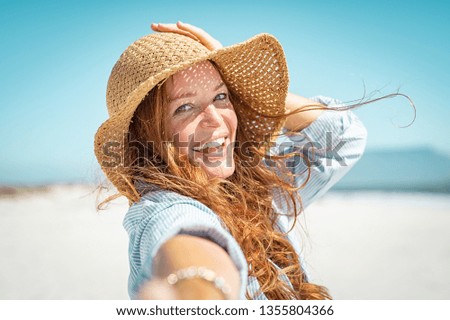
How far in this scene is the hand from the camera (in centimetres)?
165

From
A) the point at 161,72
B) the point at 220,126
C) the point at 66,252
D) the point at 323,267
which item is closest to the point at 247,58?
the point at 220,126

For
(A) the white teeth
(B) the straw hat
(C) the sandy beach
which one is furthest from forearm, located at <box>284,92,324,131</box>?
(C) the sandy beach

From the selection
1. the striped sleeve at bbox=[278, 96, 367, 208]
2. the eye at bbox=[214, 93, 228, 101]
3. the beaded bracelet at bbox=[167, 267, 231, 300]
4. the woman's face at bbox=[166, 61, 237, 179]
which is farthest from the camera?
the striped sleeve at bbox=[278, 96, 367, 208]

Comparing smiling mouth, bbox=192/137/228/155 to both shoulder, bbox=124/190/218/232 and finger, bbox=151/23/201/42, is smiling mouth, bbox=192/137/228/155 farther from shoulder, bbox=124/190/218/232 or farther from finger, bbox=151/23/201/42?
finger, bbox=151/23/201/42

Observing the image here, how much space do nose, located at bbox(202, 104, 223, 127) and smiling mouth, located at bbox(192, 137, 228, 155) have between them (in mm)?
62

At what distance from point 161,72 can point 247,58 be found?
21.6 inches

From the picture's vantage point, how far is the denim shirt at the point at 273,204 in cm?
95

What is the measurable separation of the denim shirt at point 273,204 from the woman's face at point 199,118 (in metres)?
0.30

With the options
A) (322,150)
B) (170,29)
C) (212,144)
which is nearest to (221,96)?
(212,144)

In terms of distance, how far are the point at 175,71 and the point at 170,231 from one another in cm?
62

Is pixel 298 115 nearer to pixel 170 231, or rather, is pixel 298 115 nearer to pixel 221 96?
pixel 221 96

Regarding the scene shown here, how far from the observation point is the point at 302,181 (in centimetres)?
203
